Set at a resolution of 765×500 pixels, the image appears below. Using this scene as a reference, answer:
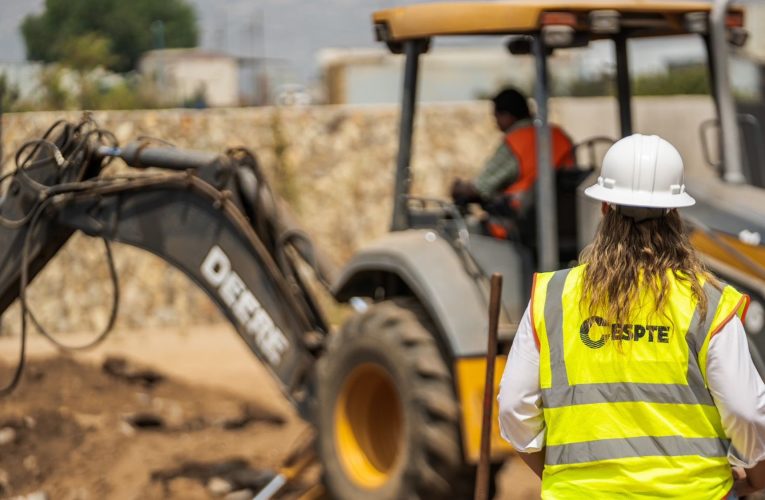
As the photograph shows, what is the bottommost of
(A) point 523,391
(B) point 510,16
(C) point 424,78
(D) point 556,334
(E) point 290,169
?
(C) point 424,78

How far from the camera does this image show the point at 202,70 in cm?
4978

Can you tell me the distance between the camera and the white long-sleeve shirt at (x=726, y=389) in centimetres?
284

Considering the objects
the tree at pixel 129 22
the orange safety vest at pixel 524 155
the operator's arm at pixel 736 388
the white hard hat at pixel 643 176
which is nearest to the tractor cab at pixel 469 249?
the orange safety vest at pixel 524 155

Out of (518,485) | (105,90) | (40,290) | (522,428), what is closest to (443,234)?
(518,485)

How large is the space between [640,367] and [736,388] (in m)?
0.20

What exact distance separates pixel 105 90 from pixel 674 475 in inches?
570

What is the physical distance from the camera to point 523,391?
303 cm

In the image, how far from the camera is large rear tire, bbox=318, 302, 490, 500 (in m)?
5.68

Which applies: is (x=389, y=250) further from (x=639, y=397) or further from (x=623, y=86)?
(x=639, y=397)

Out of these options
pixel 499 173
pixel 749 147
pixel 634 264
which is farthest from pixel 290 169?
pixel 634 264

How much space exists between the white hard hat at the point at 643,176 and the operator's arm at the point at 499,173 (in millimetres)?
2841

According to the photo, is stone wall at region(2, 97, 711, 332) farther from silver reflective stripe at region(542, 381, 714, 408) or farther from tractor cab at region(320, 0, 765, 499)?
silver reflective stripe at region(542, 381, 714, 408)

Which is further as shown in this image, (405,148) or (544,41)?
(405,148)

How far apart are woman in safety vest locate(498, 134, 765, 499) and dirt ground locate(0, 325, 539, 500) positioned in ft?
13.8
